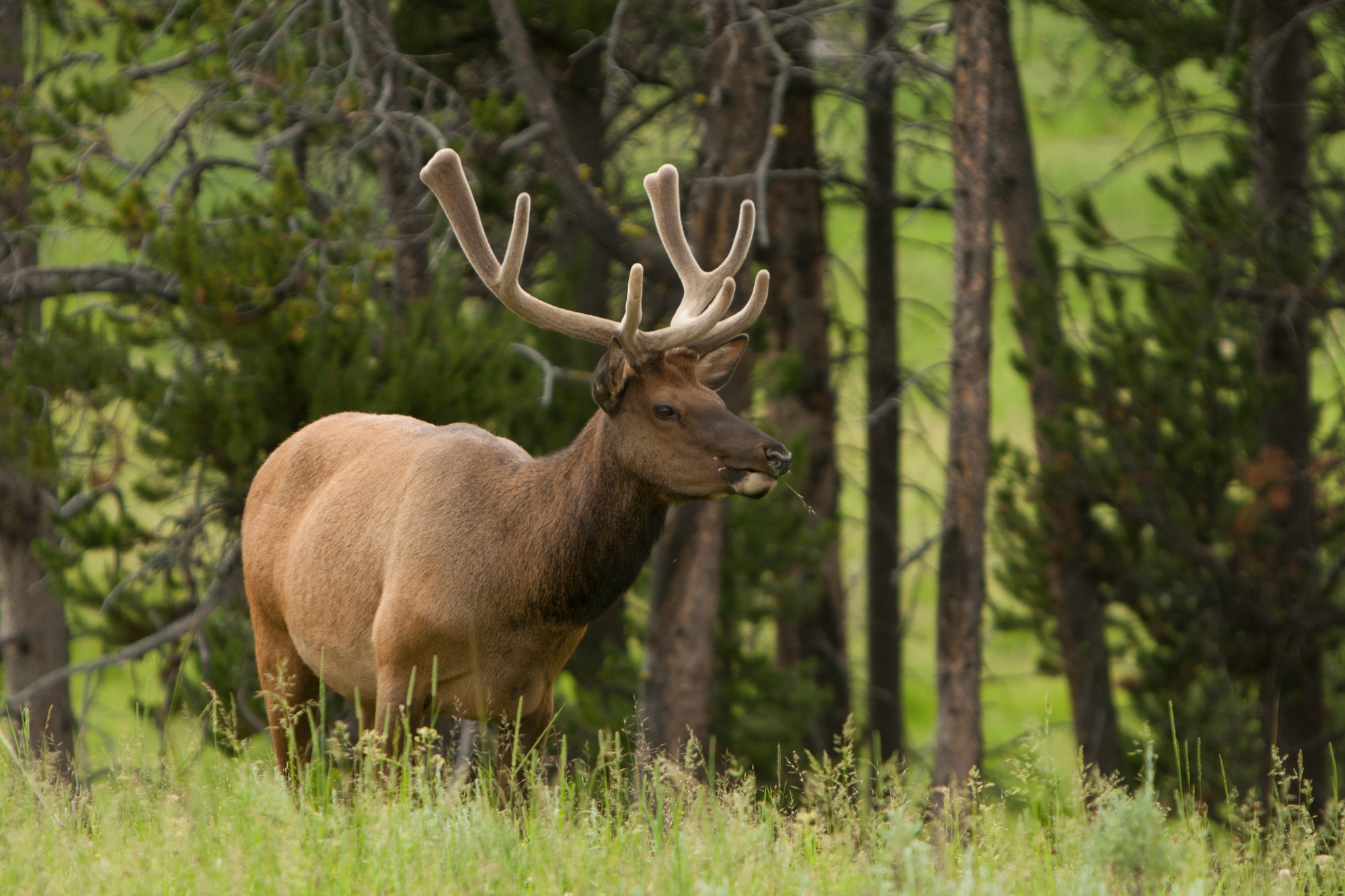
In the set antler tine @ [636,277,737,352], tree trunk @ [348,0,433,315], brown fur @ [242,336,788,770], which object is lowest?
brown fur @ [242,336,788,770]

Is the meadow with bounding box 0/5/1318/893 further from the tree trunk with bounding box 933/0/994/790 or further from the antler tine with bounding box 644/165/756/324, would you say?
the tree trunk with bounding box 933/0/994/790

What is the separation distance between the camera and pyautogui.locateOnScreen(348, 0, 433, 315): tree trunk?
9.25 meters

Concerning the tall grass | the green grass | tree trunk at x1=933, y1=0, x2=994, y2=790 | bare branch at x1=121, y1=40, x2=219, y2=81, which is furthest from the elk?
bare branch at x1=121, y1=40, x2=219, y2=81

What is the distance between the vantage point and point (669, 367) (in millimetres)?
5453

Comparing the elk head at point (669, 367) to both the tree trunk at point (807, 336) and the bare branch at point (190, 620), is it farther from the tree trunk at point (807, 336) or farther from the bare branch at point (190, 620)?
the tree trunk at point (807, 336)

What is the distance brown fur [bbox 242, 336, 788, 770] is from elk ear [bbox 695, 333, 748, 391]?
0.01 metres

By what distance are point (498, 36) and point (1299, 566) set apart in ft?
23.1

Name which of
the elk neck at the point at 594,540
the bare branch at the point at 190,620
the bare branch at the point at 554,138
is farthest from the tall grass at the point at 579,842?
the bare branch at the point at 554,138

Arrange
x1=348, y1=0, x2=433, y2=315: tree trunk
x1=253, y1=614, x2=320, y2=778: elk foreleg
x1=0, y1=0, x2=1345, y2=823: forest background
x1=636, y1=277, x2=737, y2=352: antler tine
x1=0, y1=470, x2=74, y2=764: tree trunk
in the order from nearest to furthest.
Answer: x1=636, y1=277, x2=737, y2=352: antler tine < x1=253, y1=614, x2=320, y2=778: elk foreleg < x1=0, y1=0, x2=1345, y2=823: forest background < x1=348, y1=0, x2=433, y2=315: tree trunk < x1=0, y1=470, x2=74, y2=764: tree trunk

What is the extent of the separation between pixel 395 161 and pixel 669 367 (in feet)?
16.7

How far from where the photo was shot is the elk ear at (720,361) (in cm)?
586

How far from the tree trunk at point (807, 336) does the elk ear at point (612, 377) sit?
6229mm

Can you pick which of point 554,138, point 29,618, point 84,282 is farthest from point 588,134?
point 29,618

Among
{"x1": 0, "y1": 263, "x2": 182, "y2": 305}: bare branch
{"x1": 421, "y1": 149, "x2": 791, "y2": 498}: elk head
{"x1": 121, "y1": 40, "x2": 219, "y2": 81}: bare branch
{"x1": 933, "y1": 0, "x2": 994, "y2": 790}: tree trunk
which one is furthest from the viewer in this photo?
{"x1": 933, "y1": 0, "x2": 994, "y2": 790}: tree trunk
